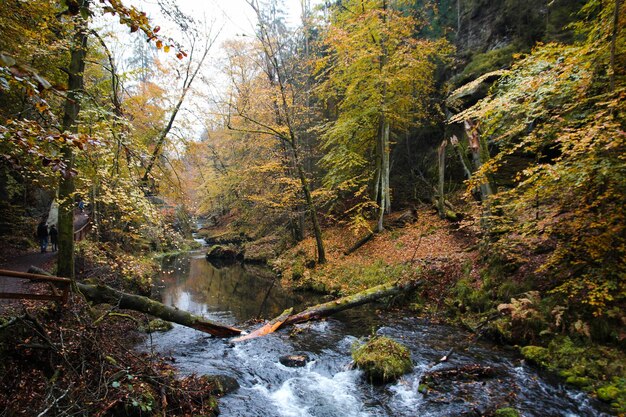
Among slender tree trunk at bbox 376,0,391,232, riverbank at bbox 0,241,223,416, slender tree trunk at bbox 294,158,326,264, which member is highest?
slender tree trunk at bbox 376,0,391,232

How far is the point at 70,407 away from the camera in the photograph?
355cm

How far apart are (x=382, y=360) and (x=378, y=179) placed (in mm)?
11798

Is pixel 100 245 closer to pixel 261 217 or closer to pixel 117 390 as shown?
pixel 117 390

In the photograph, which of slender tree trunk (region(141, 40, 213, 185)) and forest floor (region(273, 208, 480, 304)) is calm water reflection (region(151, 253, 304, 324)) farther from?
slender tree trunk (region(141, 40, 213, 185))

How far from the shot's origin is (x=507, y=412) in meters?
5.07

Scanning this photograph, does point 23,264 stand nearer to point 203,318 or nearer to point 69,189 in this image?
point 69,189

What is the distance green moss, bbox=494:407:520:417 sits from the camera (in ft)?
16.5

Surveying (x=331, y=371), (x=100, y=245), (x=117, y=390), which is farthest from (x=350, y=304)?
(x=100, y=245)

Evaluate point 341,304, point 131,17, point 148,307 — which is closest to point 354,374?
point 341,304

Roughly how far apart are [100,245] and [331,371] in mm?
9602

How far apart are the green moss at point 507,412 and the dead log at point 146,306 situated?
6831 mm

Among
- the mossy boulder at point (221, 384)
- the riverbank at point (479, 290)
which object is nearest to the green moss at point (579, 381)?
the riverbank at point (479, 290)

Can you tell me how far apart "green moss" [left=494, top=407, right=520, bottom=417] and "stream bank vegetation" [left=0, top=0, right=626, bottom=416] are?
1.67 metres

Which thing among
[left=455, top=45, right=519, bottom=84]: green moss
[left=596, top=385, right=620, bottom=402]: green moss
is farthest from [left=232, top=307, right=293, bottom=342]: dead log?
[left=455, top=45, right=519, bottom=84]: green moss
